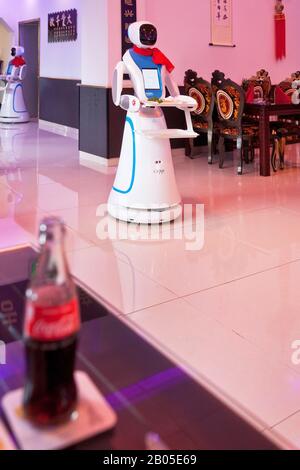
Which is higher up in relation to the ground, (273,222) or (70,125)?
(70,125)

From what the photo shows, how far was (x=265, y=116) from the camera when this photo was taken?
224 inches

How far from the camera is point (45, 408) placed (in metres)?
0.85

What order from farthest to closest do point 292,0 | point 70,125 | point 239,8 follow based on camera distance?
1. point 70,125
2. point 292,0
3. point 239,8

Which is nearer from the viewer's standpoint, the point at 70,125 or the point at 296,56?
the point at 296,56

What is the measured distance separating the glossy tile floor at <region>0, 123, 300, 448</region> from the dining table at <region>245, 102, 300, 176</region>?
0.18 metres

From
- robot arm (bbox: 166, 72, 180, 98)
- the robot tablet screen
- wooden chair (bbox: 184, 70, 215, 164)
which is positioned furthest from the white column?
the robot tablet screen

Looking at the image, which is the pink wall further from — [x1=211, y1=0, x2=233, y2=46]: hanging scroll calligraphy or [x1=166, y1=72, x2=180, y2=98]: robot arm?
[x1=166, y1=72, x2=180, y2=98]: robot arm

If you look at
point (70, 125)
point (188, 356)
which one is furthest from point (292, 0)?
point (188, 356)

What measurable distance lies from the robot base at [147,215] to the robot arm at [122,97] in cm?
76

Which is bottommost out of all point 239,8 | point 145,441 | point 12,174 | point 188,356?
point 188,356

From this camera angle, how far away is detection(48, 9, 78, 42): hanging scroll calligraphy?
8817 millimetres

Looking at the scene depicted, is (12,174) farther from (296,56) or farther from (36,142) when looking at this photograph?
(296,56)

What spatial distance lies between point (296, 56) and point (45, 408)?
8308mm

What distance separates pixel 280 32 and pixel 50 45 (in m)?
4.42
